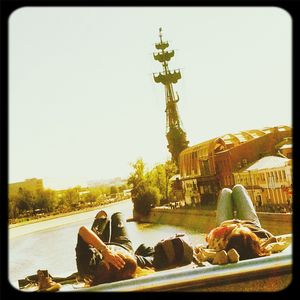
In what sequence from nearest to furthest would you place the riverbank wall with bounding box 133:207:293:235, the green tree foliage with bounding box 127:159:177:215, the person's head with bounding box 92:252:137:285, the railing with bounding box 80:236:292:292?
the railing with bounding box 80:236:292:292 → the person's head with bounding box 92:252:137:285 → the riverbank wall with bounding box 133:207:293:235 → the green tree foliage with bounding box 127:159:177:215

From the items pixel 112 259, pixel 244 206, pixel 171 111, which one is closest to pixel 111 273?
pixel 112 259

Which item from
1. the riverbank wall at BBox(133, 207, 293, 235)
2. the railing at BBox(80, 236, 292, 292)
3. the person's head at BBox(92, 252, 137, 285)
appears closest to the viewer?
the railing at BBox(80, 236, 292, 292)

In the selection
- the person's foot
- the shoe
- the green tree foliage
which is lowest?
the shoe

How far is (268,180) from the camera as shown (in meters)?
1.71

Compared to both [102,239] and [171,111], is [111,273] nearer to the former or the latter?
[102,239]

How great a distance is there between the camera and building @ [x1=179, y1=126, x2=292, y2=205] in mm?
1710

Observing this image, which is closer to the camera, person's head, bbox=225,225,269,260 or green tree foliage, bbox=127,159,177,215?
person's head, bbox=225,225,269,260

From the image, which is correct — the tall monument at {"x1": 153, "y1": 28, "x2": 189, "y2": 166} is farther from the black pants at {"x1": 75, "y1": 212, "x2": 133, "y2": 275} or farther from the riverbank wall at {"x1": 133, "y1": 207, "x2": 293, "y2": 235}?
the black pants at {"x1": 75, "y1": 212, "x2": 133, "y2": 275}

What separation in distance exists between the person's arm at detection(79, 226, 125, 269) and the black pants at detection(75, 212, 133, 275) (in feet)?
0.06

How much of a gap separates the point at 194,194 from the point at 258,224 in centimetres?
34

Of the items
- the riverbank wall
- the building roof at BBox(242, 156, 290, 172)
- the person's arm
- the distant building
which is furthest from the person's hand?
the building roof at BBox(242, 156, 290, 172)

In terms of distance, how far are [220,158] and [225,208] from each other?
0.80 ft

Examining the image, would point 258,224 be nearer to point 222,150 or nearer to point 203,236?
point 203,236
